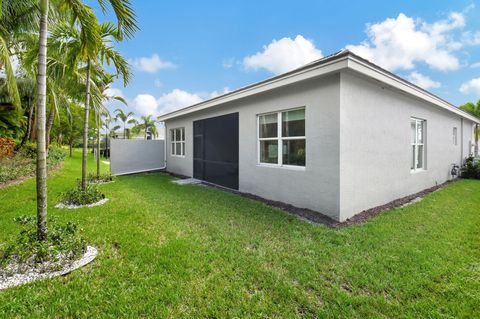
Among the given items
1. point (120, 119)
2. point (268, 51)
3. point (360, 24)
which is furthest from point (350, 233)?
point (120, 119)

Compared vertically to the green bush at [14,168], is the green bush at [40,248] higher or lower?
lower

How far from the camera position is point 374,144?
5.61m

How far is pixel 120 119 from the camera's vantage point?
3381 cm

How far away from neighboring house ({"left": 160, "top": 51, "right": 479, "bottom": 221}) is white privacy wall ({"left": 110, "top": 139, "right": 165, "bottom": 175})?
5828 millimetres

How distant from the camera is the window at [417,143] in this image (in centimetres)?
736

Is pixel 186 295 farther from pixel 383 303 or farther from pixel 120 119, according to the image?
pixel 120 119

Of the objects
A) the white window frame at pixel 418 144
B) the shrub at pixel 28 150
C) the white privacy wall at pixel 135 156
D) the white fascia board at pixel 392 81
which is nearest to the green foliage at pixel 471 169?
the white fascia board at pixel 392 81

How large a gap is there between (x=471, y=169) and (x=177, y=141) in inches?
573

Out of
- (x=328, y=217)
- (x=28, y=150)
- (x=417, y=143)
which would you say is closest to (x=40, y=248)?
(x=328, y=217)

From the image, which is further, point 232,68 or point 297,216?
point 232,68

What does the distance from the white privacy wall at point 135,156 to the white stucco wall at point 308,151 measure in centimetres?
771

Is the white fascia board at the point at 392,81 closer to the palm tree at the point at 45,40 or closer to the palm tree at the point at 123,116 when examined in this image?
the palm tree at the point at 45,40

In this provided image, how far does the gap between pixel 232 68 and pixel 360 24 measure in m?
7.22

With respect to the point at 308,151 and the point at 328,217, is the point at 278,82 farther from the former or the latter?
the point at 328,217
